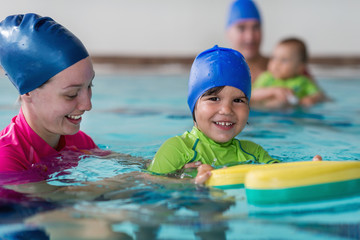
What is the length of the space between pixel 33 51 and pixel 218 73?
109 centimetres

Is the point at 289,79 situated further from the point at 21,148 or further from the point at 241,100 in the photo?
the point at 21,148

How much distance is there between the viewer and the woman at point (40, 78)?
8.89 ft

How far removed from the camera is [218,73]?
2850mm

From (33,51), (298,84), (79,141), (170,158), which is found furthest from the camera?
(298,84)

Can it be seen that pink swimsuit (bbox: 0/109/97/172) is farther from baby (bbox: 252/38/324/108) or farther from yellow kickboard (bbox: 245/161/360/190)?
baby (bbox: 252/38/324/108)

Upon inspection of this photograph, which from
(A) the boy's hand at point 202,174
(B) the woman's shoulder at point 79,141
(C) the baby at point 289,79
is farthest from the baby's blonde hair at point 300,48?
(A) the boy's hand at point 202,174

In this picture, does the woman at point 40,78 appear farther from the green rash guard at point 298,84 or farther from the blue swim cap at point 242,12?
the blue swim cap at point 242,12

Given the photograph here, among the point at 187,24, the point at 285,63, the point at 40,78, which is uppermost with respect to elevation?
the point at 187,24

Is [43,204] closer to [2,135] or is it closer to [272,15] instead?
[2,135]

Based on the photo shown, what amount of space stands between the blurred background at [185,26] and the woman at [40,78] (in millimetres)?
9715

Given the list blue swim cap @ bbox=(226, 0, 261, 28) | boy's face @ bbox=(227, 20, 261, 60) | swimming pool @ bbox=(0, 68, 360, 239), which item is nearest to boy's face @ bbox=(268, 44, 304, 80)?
boy's face @ bbox=(227, 20, 261, 60)


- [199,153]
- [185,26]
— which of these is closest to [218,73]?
[199,153]

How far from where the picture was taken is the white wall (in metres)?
12.7

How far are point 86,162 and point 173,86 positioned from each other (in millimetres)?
6305
